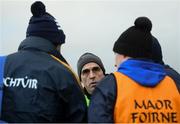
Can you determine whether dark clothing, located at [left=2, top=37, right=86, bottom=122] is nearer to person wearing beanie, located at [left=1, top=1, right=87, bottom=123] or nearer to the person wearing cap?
person wearing beanie, located at [left=1, top=1, right=87, bottom=123]

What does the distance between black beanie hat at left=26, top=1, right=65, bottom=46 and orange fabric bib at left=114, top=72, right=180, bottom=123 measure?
0.49 metres

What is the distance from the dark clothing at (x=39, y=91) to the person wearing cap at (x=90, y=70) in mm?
1349

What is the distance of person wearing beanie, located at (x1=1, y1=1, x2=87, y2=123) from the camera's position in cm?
234

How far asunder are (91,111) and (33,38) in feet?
1.80

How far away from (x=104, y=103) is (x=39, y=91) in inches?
13.9

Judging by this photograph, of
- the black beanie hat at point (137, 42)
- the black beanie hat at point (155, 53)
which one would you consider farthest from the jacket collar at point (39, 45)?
the black beanie hat at point (155, 53)

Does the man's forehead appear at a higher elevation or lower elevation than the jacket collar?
higher

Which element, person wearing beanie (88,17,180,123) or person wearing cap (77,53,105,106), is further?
person wearing cap (77,53,105,106)

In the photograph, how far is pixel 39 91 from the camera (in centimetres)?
235

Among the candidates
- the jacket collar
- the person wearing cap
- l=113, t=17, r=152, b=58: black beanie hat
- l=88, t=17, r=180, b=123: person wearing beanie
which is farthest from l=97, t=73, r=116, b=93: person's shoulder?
the person wearing cap

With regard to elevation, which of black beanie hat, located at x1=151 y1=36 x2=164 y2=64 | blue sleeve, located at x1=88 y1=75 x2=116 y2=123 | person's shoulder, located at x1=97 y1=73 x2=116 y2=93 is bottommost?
blue sleeve, located at x1=88 y1=75 x2=116 y2=123

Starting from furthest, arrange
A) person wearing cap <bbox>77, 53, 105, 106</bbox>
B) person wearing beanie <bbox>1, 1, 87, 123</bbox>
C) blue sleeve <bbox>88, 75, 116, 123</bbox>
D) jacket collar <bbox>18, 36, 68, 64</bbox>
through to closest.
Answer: person wearing cap <bbox>77, 53, 105, 106</bbox>, jacket collar <bbox>18, 36, 68, 64</bbox>, person wearing beanie <bbox>1, 1, 87, 123</bbox>, blue sleeve <bbox>88, 75, 116, 123</bbox>

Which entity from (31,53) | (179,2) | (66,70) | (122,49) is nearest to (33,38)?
(31,53)

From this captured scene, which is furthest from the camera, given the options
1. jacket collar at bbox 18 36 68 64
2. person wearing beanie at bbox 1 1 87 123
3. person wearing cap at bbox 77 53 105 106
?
person wearing cap at bbox 77 53 105 106
